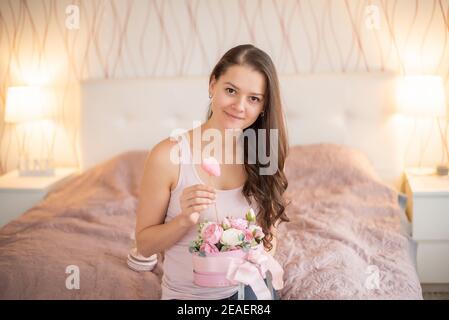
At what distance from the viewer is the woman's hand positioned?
1.28 m

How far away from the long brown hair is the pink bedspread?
300mm

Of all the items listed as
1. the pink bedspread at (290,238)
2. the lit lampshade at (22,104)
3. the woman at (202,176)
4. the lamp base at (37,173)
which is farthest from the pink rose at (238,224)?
the lit lampshade at (22,104)

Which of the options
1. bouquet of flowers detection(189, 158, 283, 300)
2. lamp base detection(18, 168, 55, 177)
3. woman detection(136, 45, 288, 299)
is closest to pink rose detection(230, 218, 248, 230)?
bouquet of flowers detection(189, 158, 283, 300)

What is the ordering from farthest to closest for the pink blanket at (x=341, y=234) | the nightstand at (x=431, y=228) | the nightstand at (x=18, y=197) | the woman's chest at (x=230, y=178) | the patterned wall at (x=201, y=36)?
the patterned wall at (x=201, y=36), the nightstand at (x=18, y=197), the nightstand at (x=431, y=228), the pink blanket at (x=341, y=234), the woman's chest at (x=230, y=178)

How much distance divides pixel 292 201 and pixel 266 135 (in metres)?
0.98

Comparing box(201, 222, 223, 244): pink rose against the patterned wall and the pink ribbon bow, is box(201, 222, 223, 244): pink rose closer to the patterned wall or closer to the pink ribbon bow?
the pink ribbon bow

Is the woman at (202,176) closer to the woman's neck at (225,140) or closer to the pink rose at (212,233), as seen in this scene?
the woman's neck at (225,140)

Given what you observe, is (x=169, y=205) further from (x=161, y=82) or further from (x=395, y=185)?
(x=395, y=185)

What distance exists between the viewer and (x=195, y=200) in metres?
A: 1.28

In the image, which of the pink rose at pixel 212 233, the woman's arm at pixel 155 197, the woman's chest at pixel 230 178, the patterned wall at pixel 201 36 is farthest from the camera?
the patterned wall at pixel 201 36

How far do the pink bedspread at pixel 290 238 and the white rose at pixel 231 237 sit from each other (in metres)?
0.49

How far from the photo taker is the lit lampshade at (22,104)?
2877 mm
